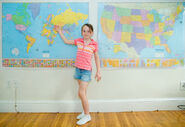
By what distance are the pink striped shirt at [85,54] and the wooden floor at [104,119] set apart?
66 cm

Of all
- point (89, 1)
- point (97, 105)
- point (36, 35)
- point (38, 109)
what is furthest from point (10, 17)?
point (97, 105)

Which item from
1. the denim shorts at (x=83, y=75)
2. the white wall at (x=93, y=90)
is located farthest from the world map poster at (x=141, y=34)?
the denim shorts at (x=83, y=75)

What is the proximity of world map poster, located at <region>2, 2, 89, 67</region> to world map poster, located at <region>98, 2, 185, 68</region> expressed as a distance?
34cm

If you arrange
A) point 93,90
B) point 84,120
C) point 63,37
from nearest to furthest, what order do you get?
point 84,120 → point 63,37 → point 93,90

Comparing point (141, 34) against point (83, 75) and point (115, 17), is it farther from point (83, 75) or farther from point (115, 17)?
point (83, 75)

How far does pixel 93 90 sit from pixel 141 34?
0.99 m

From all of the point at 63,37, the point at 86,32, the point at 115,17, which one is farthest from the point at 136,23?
the point at 63,37

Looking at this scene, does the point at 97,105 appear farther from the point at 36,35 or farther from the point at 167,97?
the point at 36,35

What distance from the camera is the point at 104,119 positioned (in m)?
2.22

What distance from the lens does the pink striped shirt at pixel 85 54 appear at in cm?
219

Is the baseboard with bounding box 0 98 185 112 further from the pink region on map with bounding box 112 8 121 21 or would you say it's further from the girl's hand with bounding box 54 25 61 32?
the pink region on map with bounding box 112 8 121 21

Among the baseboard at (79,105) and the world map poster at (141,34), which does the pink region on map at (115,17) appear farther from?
the baseboard at (79,105)

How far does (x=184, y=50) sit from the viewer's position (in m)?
2.48

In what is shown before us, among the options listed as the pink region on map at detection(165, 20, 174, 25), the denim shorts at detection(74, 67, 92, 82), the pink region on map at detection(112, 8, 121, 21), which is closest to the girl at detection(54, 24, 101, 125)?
the denim shorts at detection(74, 67, 92, 82)
